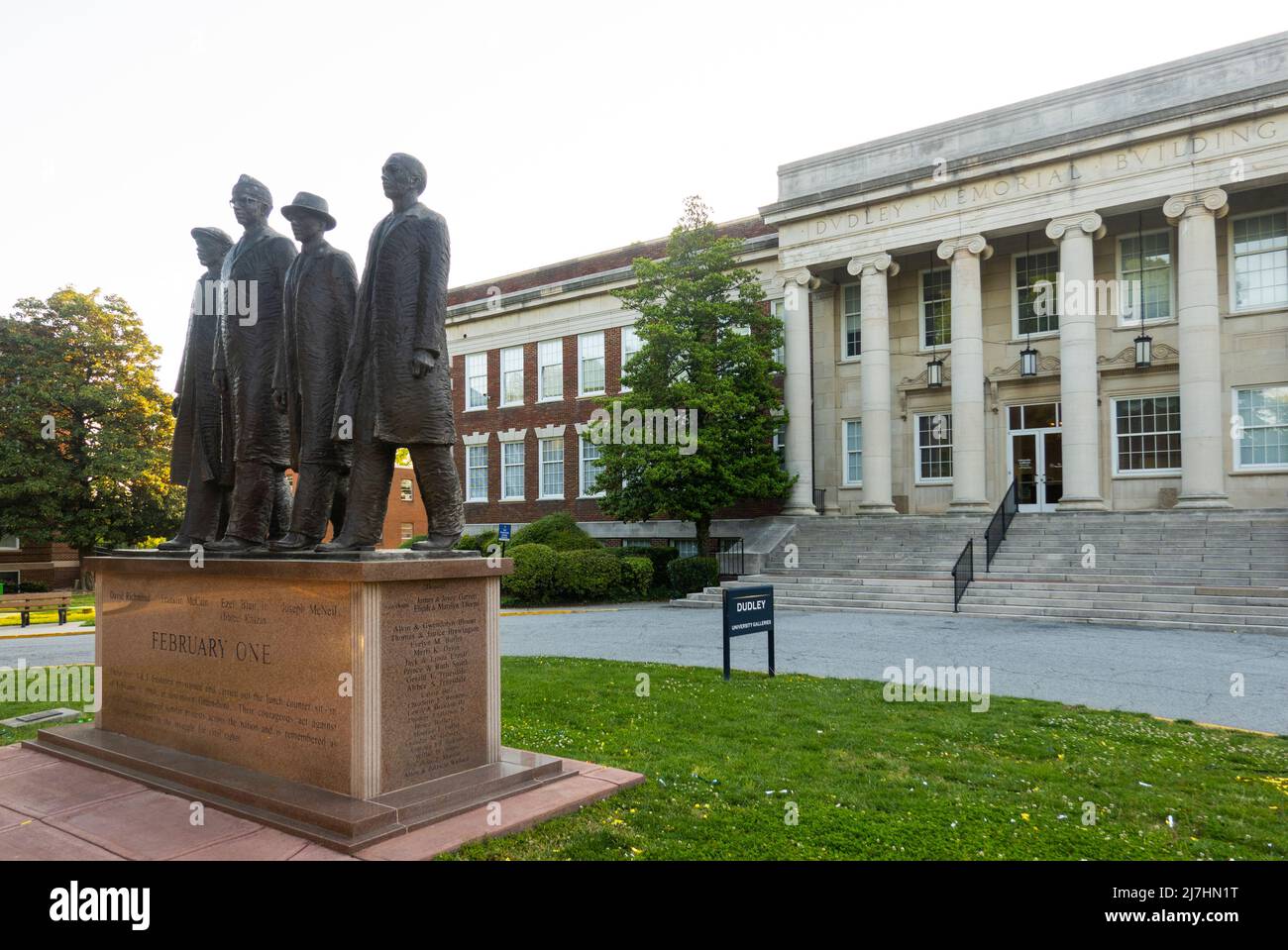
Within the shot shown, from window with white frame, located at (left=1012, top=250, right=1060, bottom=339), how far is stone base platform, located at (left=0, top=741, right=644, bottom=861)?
75.6 ft

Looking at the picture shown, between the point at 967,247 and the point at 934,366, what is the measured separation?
11.5ft

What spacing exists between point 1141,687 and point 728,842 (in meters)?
7.23

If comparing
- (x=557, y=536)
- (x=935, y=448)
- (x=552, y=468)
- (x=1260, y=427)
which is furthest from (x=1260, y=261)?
(x=552, y=468)

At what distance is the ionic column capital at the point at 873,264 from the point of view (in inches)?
1011

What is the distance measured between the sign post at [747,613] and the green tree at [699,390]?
1292 centimetres

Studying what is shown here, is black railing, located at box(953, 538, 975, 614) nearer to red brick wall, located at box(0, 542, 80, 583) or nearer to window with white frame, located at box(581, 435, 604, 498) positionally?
window with white frame, located at box(581, 435, 604, 498)

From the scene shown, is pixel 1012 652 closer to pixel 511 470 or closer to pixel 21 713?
pixel 21 713

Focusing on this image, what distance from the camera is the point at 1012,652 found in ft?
41.6

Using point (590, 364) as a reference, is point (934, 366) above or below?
below

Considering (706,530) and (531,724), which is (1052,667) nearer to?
(531,724)

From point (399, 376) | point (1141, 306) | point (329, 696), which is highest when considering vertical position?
point (1141, 306)

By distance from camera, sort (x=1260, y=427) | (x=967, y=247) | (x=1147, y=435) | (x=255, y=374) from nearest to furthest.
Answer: (x=255, y=374) < (x=1260, y=427) < (x=1147, y=435) < (x=967, y=247)

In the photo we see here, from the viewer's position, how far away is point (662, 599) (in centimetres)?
2405

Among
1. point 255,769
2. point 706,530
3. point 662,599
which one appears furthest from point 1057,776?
point 706,530
